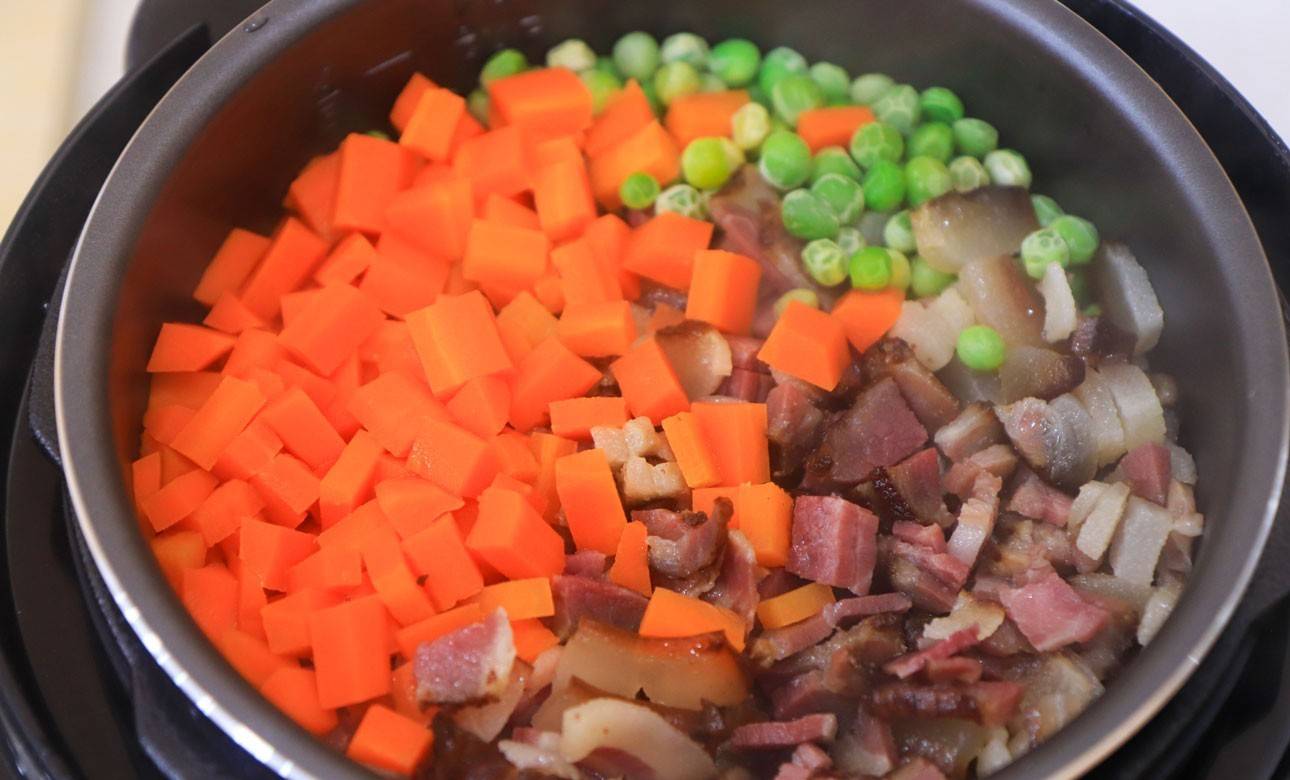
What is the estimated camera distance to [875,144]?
2.62m

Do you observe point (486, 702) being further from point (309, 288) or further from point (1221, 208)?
point (1221, 208)

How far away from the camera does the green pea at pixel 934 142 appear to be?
2.62 meters

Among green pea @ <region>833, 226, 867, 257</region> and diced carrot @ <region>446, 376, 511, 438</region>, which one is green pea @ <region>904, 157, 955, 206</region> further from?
diced carrot @ <region>446, 376, 511, 438</region>

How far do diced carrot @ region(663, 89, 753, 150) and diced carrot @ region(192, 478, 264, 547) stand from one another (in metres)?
1.40

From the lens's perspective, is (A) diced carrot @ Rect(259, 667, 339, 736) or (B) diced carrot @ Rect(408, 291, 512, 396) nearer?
(A) diced carrot @ Rect(259, 667, 339, 736)

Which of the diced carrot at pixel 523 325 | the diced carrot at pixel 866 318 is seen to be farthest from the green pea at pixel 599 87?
the diced carrot at pixel 866 318

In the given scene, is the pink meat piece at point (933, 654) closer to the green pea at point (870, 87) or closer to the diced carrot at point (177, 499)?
the diced carrot at point (177, 499)

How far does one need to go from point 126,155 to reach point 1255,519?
2171mm

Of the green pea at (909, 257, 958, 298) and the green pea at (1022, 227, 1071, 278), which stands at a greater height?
the green pea at (1022, 227, 1071, 278)

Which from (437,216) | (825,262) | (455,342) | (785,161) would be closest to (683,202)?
(785,161)

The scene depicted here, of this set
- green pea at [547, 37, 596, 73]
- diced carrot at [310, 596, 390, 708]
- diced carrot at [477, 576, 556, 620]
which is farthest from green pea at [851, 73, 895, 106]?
diced carrot at [310, 596, 390, 708]

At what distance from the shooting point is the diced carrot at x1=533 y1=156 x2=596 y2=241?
8.12 ft

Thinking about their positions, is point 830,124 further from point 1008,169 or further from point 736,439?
point 736,439

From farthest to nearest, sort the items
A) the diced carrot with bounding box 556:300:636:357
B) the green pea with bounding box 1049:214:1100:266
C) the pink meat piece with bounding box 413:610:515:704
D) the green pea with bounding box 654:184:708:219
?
the green pea with bounding box 654:184:708:219
the green pea with bounding box 1049:214:1100:266
the diced carrot with bounding box 556:300:636:357
the pink meat piece with bounding box 413:610:515:704
